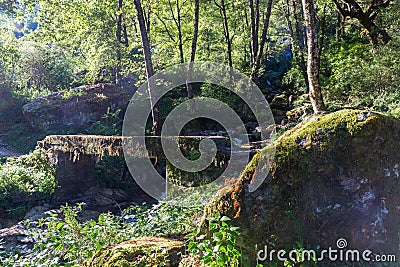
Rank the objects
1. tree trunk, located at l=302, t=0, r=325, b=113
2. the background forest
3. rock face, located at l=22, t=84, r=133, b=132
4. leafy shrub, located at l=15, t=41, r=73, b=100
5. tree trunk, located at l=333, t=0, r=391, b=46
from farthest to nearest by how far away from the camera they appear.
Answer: leafy shrub, located at l=15, t=41, r=73, b=100, rock face, located at l=22, t=84, r=133, b=132, tree trunk, located at l=333, t=0, r=391, b=46, tree trunk, located at l=302, t=0, r=325, b=113, the background forest

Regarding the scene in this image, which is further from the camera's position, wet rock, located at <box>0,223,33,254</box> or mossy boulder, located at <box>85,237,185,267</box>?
wet rock, located at <box>0,223,33,254</box>

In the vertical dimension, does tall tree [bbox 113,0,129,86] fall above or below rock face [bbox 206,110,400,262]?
above

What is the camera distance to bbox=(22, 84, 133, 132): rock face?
627 inches

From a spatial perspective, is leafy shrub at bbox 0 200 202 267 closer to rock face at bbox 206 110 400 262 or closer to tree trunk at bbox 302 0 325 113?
rock face at bbox 206 110 400 262

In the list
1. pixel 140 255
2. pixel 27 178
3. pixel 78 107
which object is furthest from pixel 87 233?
pixel 78 107

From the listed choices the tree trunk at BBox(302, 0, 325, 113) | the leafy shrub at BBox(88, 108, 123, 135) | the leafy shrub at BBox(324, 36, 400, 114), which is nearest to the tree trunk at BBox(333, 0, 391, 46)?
the leafy shrub at BBox(324, 36, 400, 114)

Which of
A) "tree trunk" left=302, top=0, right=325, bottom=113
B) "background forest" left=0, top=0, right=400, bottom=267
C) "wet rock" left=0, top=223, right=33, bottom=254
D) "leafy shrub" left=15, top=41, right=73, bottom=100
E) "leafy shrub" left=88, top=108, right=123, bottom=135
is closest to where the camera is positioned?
"background forest" left=0, top=0, right=400, bottom=267

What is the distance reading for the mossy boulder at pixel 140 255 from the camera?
109 inches

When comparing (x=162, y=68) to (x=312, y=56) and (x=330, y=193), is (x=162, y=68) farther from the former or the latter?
(x=330, y=193)

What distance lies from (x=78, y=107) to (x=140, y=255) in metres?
14.3

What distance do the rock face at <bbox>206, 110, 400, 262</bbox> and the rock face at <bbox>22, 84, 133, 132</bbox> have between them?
14.0 metres

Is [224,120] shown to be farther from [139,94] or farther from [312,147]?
[312,147]

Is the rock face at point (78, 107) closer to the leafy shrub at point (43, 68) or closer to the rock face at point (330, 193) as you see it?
the leafy shrub at point (43, 68)

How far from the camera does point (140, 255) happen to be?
2.88 metres
